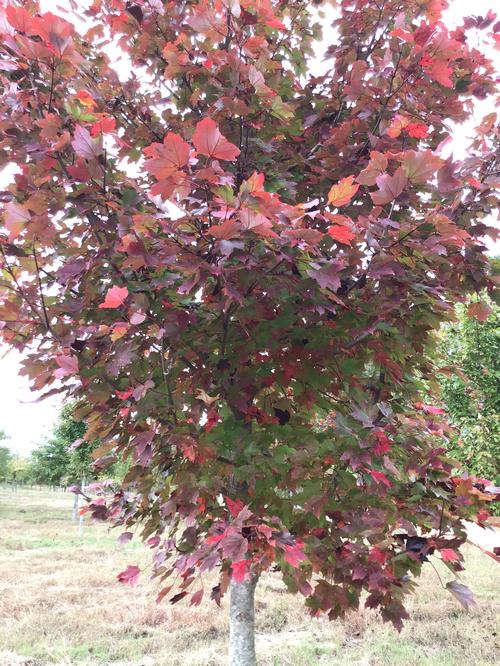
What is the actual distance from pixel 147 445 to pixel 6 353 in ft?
2.23

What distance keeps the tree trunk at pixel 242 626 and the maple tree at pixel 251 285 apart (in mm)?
11

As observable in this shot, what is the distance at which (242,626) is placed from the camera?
89.3 inches

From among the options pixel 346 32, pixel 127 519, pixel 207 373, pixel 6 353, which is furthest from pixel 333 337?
pixel 346 32

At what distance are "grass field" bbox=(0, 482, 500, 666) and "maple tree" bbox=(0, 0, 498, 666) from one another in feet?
10.8

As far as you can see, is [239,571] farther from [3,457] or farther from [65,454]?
[3,457]

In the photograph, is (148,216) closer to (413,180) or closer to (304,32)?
(413,180)

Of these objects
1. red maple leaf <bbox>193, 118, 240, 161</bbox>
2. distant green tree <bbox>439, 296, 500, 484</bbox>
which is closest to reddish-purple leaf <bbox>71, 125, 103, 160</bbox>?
red maple leaf <bbox>193, 118, 240, 161</bbox>

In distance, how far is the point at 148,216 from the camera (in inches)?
53.5

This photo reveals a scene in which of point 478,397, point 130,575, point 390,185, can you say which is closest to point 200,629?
point 130,575

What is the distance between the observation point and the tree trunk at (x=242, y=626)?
7.32 feet

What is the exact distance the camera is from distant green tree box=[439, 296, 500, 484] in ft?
28.3

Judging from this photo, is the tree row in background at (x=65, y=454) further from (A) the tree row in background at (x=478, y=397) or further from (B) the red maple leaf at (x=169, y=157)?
A: (B) the red maple leaf at (x=169, y=157)

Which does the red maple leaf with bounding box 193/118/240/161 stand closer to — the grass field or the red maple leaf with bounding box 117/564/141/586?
the red maple leaf with bounding box 117/564/141/586

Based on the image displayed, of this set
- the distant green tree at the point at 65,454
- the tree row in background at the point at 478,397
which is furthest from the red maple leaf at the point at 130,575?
the distant green tree at the point at 65,454
